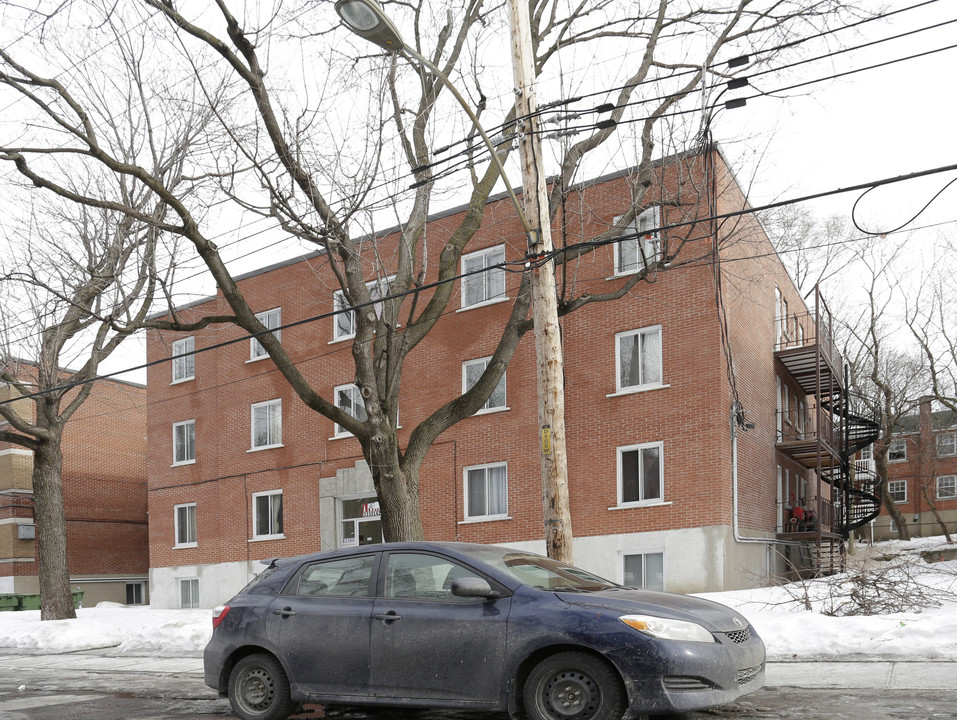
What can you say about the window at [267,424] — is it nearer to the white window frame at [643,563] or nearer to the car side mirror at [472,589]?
the white window frame at [643,563]

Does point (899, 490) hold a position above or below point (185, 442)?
below

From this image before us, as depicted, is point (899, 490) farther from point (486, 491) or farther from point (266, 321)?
point (266, 321)

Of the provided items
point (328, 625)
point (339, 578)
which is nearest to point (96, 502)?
point (339, 578)

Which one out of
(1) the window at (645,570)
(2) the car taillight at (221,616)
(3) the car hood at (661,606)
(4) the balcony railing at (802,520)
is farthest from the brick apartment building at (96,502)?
(3) the car hood at (661,606)

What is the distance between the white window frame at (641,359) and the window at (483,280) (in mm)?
3567

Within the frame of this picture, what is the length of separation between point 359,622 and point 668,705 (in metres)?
2.52

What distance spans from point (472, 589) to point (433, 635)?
515 mm

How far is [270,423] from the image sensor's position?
95.7ft

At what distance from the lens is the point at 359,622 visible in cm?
756

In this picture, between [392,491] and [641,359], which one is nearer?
[392,491]

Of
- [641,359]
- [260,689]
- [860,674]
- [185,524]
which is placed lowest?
[860,674]

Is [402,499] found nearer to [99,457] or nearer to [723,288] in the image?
[723,288]

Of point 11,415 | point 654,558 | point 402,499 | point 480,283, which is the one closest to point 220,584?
point 11,415

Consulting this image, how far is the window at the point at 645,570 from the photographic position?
21.2m
